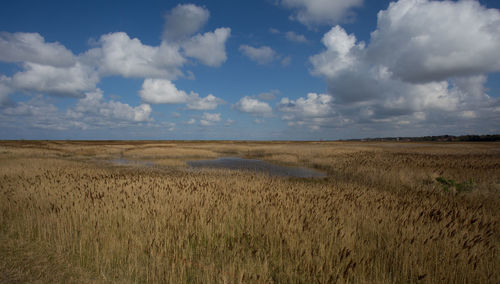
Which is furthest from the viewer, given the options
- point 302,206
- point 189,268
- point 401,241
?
point 302,206

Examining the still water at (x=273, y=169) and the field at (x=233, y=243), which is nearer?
the field at (x=233, y=243)

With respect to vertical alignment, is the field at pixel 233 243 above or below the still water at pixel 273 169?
above

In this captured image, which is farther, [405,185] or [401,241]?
[405,185]

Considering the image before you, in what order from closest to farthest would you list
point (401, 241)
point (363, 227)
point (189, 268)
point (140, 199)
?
point (189, 268) → point (401, 241) → point (363, 227) → point (140, 199)

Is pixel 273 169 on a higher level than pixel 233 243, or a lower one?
lower

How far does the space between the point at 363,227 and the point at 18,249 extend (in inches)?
308

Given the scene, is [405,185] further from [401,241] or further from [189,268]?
[189,268]

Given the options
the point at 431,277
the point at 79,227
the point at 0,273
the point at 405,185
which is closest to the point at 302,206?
the point at 431,277

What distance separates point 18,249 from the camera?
4.71 metres

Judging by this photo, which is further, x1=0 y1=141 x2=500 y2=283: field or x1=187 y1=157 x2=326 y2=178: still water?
x1=187 y1=157 x2=326 y2=178: still water

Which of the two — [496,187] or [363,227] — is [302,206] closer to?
[363,227]

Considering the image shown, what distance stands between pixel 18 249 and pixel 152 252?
3179 mm

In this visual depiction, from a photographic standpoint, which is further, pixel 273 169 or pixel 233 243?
pixel 273 169

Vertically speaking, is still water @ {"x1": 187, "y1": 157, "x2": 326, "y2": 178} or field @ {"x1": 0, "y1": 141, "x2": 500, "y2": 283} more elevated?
field @ {"x1": 0, "y1": 141, "x2": 500, "y2": 283}
